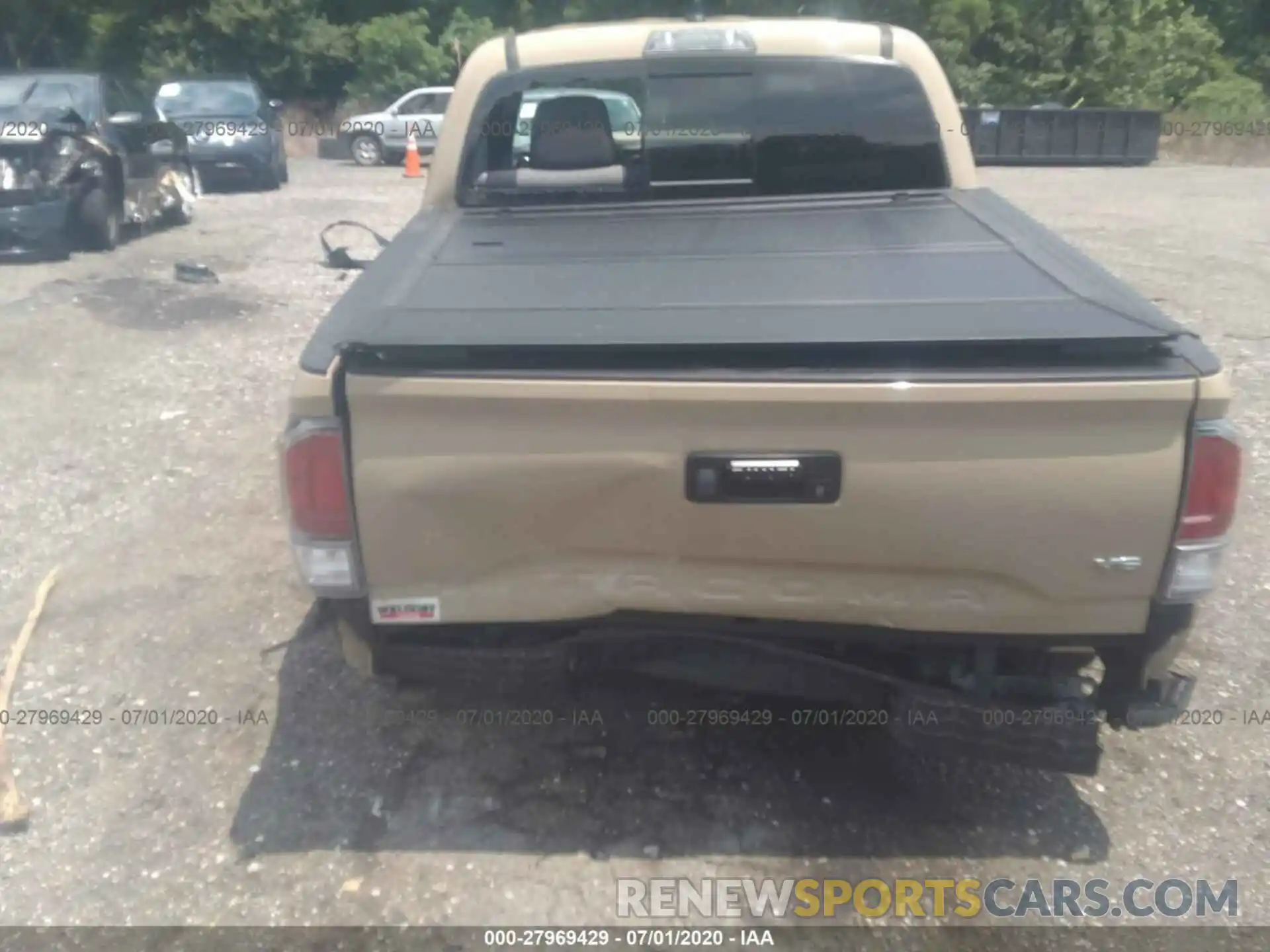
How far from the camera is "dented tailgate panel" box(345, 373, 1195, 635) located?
8.66 ft

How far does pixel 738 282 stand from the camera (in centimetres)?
337

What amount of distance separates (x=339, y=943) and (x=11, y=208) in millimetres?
9654

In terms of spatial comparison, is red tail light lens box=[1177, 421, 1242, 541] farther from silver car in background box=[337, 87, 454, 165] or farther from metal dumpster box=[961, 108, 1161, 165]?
metal dumpster box=[961, 108, 1161, 165]

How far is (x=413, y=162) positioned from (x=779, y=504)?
2050 centimetres

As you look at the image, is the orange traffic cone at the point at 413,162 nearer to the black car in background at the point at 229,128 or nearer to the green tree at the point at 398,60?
the black car in background at the point at 229,128

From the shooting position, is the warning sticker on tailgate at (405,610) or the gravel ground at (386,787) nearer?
the warning sticker on tailgate at (405,610)

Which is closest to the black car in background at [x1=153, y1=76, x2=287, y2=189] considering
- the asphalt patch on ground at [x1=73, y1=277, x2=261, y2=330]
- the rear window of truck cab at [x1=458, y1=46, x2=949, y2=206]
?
the asphalt patch on ground at [x1=73, y1=277, x2=261, y2=330]

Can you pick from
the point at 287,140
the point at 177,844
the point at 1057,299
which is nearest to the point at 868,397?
the point at 1057,299

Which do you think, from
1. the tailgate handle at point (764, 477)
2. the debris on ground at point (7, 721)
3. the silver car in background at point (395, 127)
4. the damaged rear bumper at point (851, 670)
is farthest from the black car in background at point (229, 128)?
the tailgate handle at point (764, 477)

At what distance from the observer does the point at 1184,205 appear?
59.3ft

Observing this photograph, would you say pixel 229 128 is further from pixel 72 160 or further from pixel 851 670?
pixel 851 670

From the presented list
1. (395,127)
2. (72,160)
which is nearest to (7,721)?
(72,160)

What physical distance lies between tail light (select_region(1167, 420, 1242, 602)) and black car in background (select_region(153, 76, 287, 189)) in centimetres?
1733

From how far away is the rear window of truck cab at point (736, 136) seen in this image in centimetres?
458
